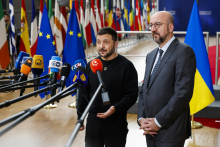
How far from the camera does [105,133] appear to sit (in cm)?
210

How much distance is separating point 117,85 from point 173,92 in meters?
0.36

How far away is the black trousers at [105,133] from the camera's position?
6.86 feet

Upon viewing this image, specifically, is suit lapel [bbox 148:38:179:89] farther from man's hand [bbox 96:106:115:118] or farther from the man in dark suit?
man's hand [bbox 96:106:115:118]

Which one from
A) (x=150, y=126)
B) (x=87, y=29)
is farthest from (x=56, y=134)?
(x=87, y=29)

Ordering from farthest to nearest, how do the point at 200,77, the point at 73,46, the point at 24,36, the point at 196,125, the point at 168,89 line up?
1. the point at 24,36
2. the point at 73,46
3. the point at 196,125
4. the point at 200,77
5. the point at 168,89

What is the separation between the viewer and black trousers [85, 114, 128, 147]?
6.86 ft

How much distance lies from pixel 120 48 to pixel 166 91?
11.4 meters

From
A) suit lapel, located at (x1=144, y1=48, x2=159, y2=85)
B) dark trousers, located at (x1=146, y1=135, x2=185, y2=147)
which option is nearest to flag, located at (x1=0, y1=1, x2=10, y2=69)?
suit lapel, located at (x1=144, y1=48, x2=159, y2=85)

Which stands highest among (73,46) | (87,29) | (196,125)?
(87,29)

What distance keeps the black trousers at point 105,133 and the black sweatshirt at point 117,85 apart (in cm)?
5

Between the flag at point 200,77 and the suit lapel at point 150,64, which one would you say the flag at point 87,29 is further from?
the suit lapel at point 150,64

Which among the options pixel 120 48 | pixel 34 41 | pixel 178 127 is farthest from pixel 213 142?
pixel 120 48

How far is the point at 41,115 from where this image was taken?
16.4 ft

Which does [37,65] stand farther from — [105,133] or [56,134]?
[56,134]
